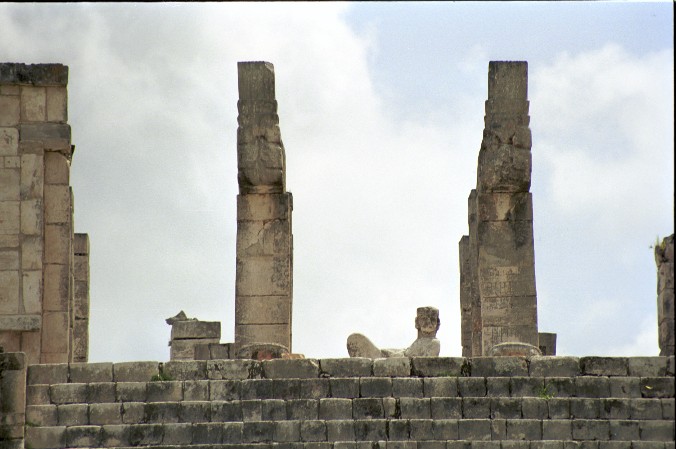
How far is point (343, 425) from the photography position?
82.3ft

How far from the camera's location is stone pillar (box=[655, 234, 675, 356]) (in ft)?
95.5

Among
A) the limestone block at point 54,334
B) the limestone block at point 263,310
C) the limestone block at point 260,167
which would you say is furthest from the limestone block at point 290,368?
the limestone block at point 260,167

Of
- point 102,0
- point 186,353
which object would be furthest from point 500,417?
point 186,353

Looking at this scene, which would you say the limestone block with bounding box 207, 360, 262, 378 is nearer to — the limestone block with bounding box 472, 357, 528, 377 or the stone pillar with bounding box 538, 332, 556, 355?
the limestone block with bounding box 472, 357, 528, 377

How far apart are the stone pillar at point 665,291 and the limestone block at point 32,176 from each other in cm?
994

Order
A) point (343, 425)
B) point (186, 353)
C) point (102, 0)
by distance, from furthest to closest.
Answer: point (186, 353)
point (343, 425)
point (102, 0)

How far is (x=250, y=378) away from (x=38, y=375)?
2.90 m

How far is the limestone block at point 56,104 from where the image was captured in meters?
30.5

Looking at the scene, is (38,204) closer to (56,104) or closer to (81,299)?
(56,104)

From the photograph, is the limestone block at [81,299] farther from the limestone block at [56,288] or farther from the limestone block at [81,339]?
the limestone block at [56,288]

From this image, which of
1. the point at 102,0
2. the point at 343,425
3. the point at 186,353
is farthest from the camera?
the point at 186,353

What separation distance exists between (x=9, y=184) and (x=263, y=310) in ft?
15.1

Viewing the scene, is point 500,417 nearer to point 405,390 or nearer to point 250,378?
point 405,390

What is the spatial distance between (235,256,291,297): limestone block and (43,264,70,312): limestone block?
113 inches
